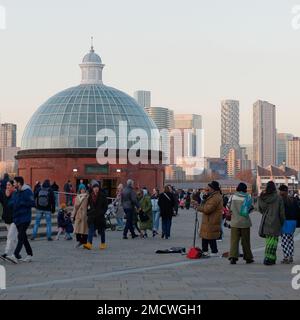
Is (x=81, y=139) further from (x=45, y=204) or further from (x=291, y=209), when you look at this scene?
(x=291, y=209)

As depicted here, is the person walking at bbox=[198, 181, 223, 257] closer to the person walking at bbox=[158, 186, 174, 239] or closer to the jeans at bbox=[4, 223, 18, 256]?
the jeans at bbox=[4, 223, 18, 256]

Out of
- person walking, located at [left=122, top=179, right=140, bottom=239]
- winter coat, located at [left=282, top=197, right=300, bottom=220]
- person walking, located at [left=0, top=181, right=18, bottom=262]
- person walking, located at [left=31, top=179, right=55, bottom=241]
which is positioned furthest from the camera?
person walking, located at [left=122, top=179, right=140, bottom=239]

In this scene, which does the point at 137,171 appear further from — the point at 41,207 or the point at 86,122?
the point at 41,207

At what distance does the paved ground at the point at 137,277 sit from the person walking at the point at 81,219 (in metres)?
0.50

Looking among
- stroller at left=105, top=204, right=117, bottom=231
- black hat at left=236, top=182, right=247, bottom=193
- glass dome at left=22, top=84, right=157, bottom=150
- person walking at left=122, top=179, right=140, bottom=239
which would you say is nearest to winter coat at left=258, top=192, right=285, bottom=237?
black hat at left=236, top=182, right=247, bottom=193

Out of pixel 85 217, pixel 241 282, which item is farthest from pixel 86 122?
pixel 241 282

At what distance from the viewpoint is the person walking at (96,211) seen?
1908cm

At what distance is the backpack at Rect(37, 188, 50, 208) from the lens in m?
21.3

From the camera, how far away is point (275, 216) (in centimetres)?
1535

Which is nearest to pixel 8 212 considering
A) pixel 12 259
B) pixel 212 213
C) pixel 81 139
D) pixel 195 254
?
pixel 12 259

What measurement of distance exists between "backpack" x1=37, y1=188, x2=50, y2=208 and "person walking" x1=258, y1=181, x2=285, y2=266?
Result: 7865mm

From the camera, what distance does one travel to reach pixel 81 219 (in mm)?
19250

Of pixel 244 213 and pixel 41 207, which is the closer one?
pixel 244 213
